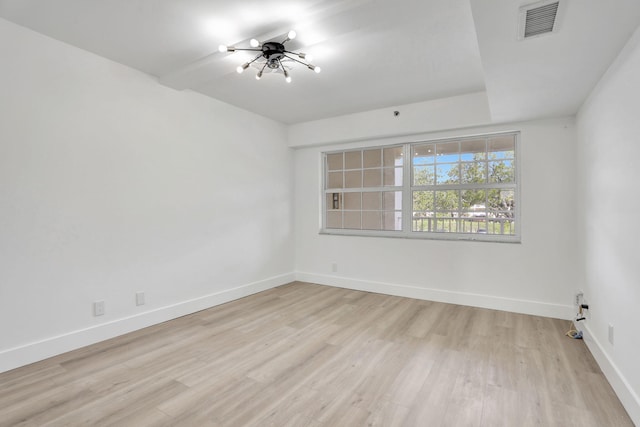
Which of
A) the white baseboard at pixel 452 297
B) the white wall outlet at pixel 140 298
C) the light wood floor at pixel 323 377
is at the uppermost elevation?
the white wall outlet at pixel 140 298

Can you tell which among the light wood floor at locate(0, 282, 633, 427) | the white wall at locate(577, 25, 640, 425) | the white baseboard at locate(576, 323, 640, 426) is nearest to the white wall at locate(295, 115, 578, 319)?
the light wood floor at locate(0, 282, 633, 427)

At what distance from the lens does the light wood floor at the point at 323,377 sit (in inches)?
72.8

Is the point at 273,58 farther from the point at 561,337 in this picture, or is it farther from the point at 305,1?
the point at 561,337

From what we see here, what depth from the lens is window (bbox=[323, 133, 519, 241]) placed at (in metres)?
3.88

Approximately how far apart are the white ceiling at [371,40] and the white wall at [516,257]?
438 millimetres

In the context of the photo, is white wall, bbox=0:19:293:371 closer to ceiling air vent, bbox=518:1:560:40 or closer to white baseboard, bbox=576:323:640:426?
ceiling air vent, bbox=518:1:560:40

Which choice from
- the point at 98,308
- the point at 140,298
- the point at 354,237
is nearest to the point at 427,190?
the point at 354,237

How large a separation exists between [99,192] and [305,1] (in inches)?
93.6

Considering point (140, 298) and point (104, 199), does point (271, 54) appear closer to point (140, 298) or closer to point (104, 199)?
point (104, 199)

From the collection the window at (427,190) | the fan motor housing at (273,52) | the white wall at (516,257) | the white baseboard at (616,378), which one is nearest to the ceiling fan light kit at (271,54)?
the fan motor housing at (273,52)

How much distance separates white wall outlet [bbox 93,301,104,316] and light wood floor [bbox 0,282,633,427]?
0.30 meters

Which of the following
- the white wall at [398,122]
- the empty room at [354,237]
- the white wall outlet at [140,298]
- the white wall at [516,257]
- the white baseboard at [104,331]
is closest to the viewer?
the empty room at [354,237]

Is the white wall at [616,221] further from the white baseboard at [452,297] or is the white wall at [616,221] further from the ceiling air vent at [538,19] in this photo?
the white baseboard at [452,297]

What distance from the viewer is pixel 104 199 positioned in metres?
2.90
